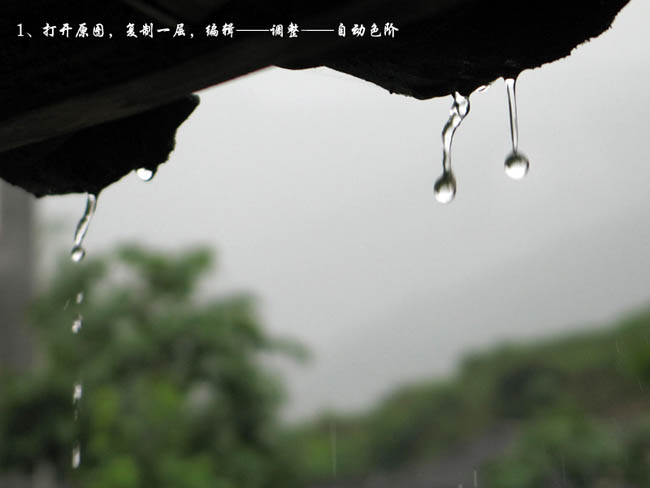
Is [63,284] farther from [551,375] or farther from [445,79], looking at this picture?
[445,79]

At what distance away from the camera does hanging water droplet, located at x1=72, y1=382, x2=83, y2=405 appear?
609cm

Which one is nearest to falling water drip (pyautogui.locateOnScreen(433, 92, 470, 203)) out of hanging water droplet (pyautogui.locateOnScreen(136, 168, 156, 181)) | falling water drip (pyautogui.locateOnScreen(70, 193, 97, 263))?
hanging water droplet (pyautogui.locateOnScreen(136, 168, 156, 181))

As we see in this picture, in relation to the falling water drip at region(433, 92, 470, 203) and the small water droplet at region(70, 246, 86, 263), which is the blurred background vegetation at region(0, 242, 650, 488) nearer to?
the small water droplet at region(70, 246, 86, 263)

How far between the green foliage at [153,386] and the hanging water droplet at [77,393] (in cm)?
5

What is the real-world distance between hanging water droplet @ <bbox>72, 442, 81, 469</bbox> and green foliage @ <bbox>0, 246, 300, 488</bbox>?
0.06m

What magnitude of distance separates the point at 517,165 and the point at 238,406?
547 centimetres

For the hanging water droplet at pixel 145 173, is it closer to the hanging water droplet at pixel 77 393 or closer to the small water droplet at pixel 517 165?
the small water droplet at pixel 517 165

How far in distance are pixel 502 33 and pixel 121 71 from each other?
57 centimetres

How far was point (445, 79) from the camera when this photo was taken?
1.09 meters

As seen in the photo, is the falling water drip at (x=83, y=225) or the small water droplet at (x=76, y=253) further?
the small water droplet at (x=76, y=253)

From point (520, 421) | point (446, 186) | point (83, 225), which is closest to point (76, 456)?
point (520, 421)

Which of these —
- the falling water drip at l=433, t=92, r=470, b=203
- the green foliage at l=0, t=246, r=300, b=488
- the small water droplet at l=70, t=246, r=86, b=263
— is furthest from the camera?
the green foliage at l=0, t=246, r=300, b=488

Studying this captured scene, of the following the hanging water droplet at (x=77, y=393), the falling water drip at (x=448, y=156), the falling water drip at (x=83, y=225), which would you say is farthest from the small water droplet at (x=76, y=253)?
the hanging water droplet at (x=77, y=393)

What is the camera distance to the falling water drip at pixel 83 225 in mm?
1500
